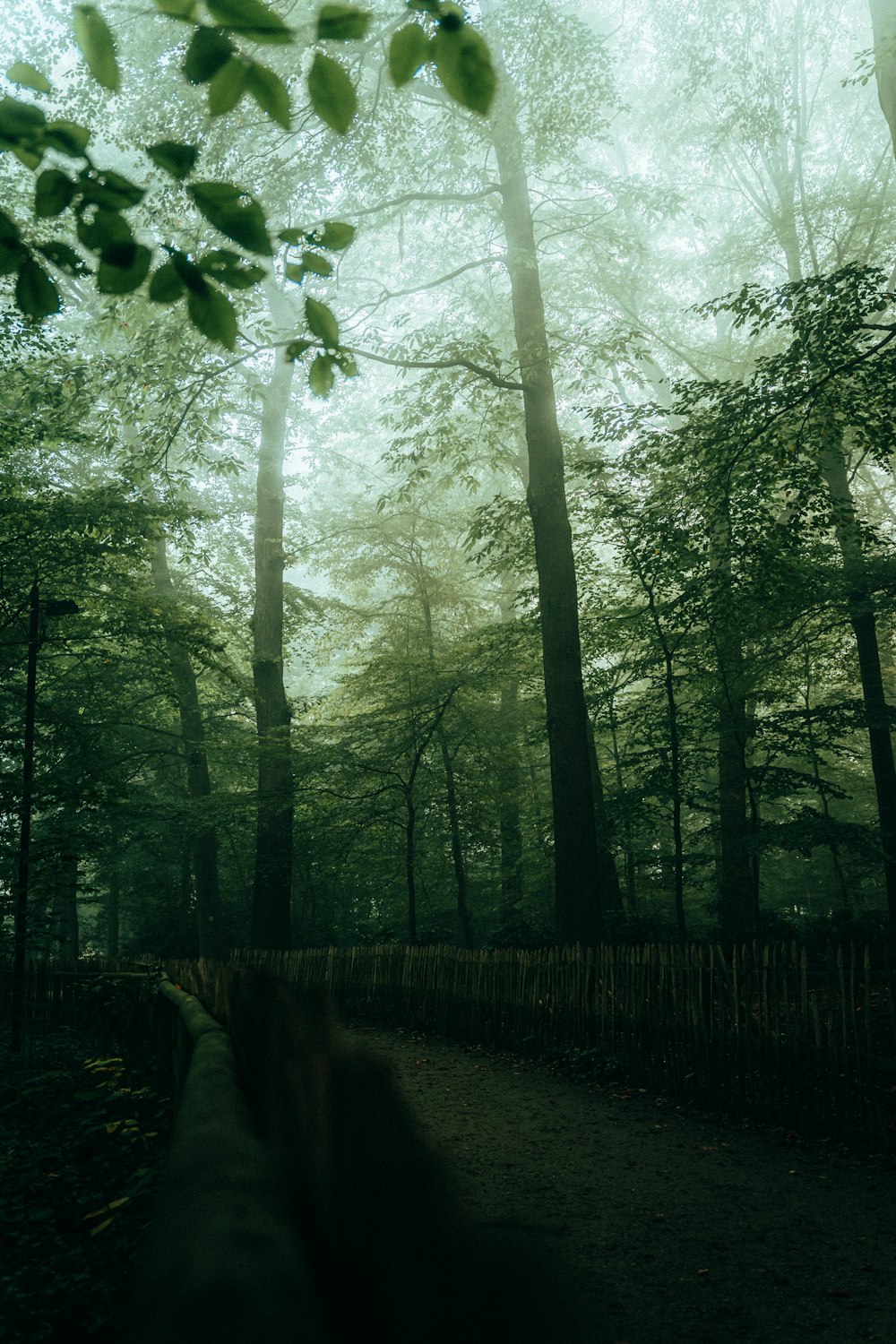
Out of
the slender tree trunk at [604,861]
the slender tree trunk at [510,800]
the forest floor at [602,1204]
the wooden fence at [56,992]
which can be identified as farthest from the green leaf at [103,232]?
the slender tree trunk at [510,800]

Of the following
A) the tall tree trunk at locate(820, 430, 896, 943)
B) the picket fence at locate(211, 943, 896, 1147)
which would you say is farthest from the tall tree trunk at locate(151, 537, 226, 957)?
the tall tree trunk at locate(820, 430, 896, 943)

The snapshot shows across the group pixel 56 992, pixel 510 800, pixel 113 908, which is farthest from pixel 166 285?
pixel 113 908

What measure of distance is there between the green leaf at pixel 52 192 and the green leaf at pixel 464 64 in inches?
37.5

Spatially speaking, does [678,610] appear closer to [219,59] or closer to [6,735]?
[6,735]

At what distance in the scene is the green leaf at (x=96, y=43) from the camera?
1912mm

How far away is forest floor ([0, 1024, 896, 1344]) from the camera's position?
11.1 ft

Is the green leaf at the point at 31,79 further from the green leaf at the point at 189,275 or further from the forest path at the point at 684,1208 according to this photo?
the forest path at the point at 684,1208

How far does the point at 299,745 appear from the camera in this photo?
53.1 ft

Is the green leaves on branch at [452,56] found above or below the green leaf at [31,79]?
below

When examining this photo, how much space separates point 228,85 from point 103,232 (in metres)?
0.46

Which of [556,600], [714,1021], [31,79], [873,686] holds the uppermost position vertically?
[556,600]

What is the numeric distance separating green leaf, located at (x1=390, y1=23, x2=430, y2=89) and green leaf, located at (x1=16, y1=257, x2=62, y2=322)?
1031mm

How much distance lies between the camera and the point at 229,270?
236 cm

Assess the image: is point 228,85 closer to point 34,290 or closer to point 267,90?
point 267,90
